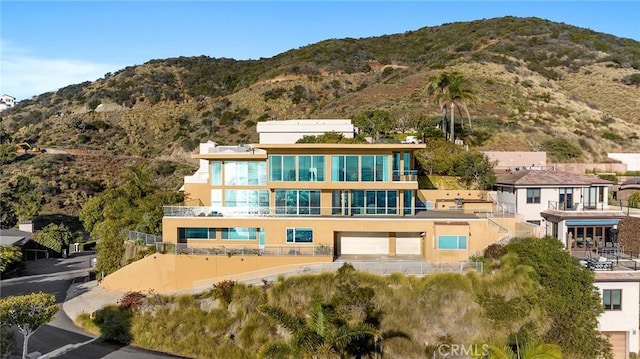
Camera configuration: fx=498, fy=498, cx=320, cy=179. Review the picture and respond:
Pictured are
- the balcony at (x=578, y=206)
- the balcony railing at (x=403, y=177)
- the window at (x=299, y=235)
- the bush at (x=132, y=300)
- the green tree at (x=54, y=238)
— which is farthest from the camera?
the green tree at (x=54, y=238)

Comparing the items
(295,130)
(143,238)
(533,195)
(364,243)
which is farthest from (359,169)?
(143,238)

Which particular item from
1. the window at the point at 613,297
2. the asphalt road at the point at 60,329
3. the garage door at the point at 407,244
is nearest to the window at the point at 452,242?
the garage door at the point at 407,244

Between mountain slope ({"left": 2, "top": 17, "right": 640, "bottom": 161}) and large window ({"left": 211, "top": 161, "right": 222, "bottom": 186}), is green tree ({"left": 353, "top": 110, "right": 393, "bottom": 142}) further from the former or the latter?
large window ({"left": 211, "top": 161, "right": 222, "bottom": 186})

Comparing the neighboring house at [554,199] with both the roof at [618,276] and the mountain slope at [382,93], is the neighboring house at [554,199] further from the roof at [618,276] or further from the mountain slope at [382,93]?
the mountain slope at [382,93]

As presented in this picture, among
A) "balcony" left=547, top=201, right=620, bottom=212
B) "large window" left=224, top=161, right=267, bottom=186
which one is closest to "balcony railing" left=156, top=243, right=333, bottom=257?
"large window" left=224, top=161, right=267, bottom=186

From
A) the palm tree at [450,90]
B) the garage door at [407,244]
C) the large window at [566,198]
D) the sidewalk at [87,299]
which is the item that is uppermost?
the palm tree at [450,90]
